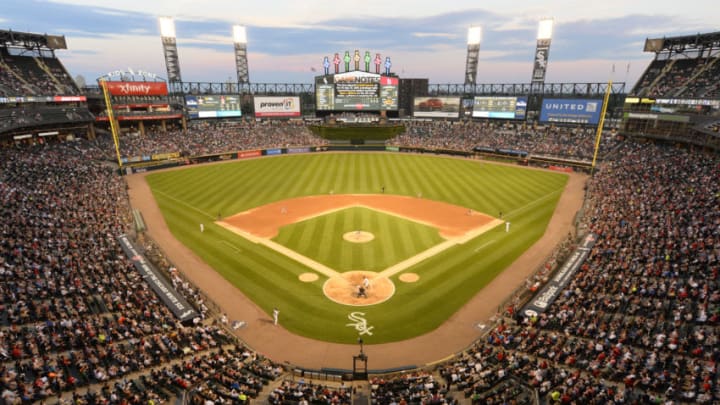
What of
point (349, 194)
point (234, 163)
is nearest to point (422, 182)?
point (349, 194)

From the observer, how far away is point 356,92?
80875 mm

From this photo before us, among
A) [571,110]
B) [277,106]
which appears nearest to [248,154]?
[277,106]

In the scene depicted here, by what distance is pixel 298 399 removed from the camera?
14.9 m

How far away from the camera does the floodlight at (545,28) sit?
69.1m

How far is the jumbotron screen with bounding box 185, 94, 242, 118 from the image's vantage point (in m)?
78.3

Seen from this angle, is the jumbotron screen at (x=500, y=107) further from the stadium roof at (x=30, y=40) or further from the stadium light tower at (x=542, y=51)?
the stadium roof at (x=30, y=40)

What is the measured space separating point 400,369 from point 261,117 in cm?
7717

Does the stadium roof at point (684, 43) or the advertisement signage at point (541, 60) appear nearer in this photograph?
the stadium roof at point (684, 43)

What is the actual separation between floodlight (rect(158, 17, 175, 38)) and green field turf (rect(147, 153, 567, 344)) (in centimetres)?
3095

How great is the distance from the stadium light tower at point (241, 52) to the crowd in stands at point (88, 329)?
60.2 metres

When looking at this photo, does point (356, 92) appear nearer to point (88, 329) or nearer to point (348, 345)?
point (348, 345)

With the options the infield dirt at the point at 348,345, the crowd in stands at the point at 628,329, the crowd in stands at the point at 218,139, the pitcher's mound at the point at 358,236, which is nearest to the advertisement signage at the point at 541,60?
the crowd in stands at the point at 218,139

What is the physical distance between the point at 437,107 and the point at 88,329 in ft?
264

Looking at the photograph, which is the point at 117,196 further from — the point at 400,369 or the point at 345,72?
the point at 345,72
